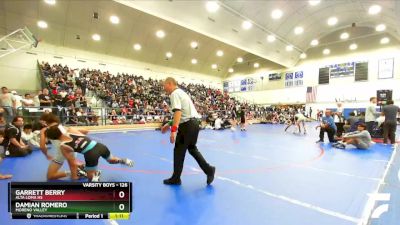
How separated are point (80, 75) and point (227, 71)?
2107 cm

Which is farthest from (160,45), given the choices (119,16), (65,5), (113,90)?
(65,5)

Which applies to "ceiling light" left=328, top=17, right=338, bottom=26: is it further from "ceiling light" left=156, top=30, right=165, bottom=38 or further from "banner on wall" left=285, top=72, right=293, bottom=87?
"ceiling light" left=156, top=30, right=165, bottom=38

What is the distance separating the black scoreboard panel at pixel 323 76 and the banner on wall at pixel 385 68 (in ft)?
15.5

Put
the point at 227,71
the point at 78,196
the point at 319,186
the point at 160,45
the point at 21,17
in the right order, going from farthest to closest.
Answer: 1. the point at 227,71
2. the point at 160,45
3. the point at 21,17
4. the point at 319,186
5. the point at 78,196

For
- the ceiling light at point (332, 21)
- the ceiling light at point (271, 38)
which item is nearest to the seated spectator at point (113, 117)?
the ceiling light at point (271, 38)

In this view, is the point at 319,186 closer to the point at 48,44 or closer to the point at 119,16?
the point at 119,16

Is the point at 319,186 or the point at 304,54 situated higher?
the point at 304,54

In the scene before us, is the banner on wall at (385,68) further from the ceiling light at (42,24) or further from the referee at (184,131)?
the ceiling light at (42,24)

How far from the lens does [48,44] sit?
62.9 feet

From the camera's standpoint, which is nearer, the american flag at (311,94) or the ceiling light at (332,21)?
the ceiling light at (332,21)

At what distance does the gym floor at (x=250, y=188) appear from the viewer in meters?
2.62

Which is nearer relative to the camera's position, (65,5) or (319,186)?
(319,186)

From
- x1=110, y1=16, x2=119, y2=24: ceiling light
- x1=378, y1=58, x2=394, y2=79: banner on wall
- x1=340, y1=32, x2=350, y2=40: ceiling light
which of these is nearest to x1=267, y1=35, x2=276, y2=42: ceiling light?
x1=340, y1=32, x2=350, y2=40: ceiling light
